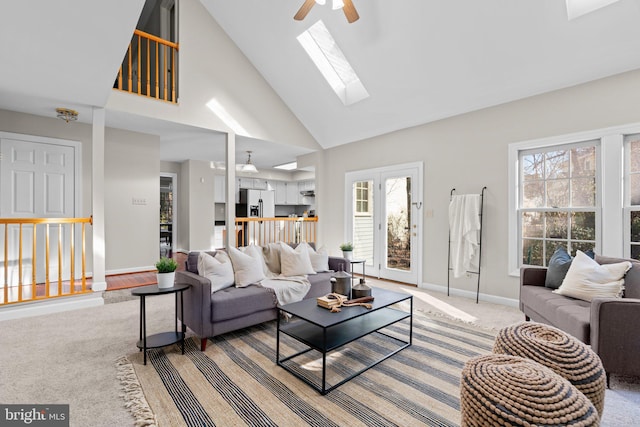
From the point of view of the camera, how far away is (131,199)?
5426 millimetres

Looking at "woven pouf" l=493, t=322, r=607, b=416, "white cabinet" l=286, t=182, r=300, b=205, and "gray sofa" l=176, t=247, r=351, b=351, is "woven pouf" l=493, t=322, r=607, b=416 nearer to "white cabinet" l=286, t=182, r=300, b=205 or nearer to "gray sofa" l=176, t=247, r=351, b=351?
"gray sofa" l=176, t=247, r=351, b=351

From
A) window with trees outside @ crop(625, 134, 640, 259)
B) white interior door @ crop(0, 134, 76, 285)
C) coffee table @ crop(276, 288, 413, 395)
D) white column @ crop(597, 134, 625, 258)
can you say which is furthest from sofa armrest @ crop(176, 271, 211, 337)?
window with trees outside @ crop(625, 134, 640, 259)

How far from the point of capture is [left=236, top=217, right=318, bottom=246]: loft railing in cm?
595

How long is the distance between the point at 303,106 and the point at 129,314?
424 cm

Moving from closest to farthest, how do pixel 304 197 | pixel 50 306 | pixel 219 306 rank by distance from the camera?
pixel 219 306 < pixel 50 306 < pixel 304 197

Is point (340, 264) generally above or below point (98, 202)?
below

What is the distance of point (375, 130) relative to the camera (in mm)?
5285

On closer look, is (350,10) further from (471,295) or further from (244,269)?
(471,295)

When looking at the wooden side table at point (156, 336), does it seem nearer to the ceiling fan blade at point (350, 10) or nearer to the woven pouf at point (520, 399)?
the woven pouf at point (520, 399)

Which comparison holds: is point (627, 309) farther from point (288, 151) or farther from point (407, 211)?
point (288, 151)

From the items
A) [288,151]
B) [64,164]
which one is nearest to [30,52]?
[64,164]

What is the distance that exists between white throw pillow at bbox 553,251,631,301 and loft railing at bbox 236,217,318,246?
4077 mm

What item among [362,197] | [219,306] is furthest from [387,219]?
[219,306]

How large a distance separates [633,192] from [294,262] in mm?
3645
